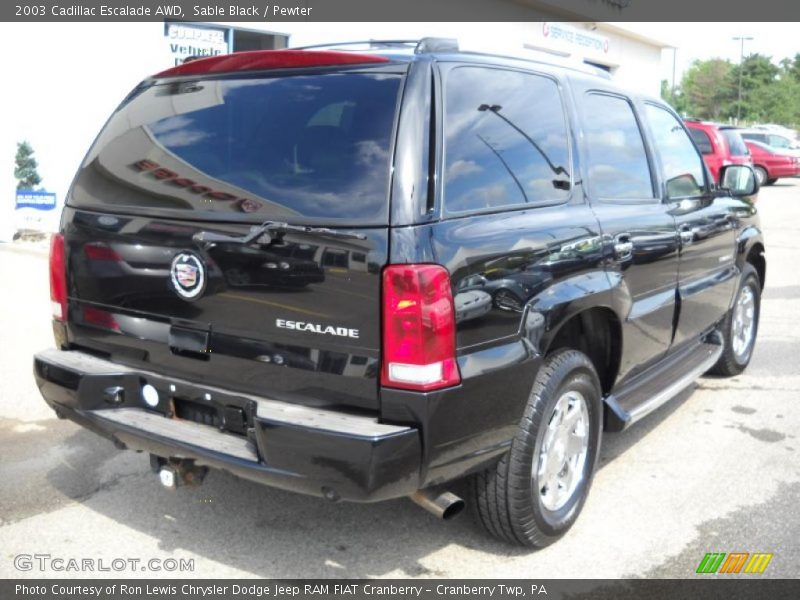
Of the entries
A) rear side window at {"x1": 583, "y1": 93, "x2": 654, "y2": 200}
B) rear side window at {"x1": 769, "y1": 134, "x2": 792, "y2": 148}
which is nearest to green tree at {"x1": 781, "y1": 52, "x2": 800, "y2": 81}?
rear side window at {"x1": 769, "y1": 134, "x2": 792, "y2": 148}

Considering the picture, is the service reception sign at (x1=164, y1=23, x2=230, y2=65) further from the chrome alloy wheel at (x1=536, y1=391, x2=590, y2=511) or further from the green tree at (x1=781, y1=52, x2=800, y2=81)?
the green tree at (x1=781, y1=52, x2=800, y2=81)

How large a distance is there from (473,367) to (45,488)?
2.41 metres

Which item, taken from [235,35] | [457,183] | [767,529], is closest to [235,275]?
[457,183]

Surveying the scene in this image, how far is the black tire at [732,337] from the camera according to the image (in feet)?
19.7

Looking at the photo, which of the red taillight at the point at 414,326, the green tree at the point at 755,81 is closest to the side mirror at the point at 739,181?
the red taillight at the point at 414,326

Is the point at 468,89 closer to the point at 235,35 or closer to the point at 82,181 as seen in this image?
the point at 82,181

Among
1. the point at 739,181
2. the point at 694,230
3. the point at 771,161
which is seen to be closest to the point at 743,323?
the point at 739,181

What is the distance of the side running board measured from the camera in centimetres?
411

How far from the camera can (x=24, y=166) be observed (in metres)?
11.2

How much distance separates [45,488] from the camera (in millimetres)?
4184

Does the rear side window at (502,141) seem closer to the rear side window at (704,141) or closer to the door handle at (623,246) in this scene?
the door handle at (623,246)

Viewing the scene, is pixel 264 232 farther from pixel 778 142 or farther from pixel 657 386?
pixel 778 142

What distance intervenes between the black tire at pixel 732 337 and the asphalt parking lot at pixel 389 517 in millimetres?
801

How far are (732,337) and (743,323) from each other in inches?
15.9
